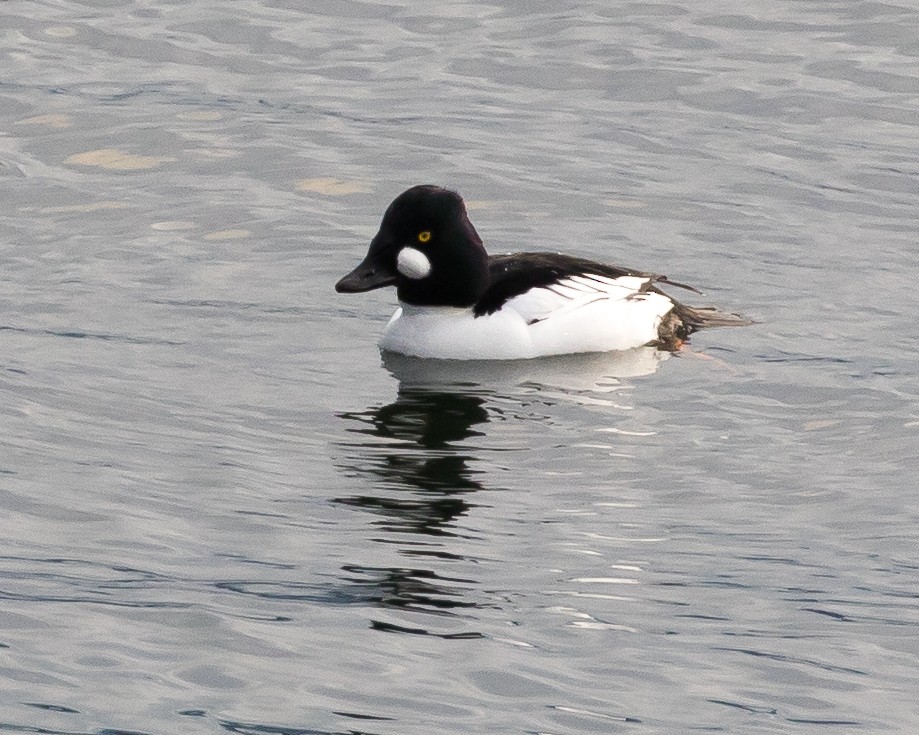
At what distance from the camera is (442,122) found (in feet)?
52.8

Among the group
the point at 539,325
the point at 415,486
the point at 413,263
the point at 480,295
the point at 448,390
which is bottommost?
the point at 415,486

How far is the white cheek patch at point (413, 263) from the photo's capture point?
1212cm

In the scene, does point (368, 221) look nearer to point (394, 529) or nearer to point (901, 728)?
point (394, 529)

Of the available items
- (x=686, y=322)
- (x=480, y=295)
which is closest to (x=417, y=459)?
(x=480, y=295)

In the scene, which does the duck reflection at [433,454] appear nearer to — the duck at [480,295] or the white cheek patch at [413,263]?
the duck at [480,295]

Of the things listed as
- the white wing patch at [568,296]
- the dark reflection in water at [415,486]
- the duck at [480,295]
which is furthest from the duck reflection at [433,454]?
the white wing patch at [568,296]

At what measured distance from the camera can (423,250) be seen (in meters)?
12.1

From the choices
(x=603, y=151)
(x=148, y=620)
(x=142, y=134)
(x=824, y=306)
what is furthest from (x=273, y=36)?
(x=148, y=620)

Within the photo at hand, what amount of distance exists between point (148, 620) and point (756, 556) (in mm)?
2685

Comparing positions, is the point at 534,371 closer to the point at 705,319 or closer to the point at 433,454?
the point at 705,319

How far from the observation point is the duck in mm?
12102

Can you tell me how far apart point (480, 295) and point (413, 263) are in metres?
0.49

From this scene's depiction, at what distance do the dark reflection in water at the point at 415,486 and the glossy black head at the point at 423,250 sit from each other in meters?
0.88

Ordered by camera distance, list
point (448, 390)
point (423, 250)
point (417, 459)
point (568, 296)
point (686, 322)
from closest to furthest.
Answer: point (417, 459), point (448, 390), point (423, 250), point (568, 296), point (686, 322)
